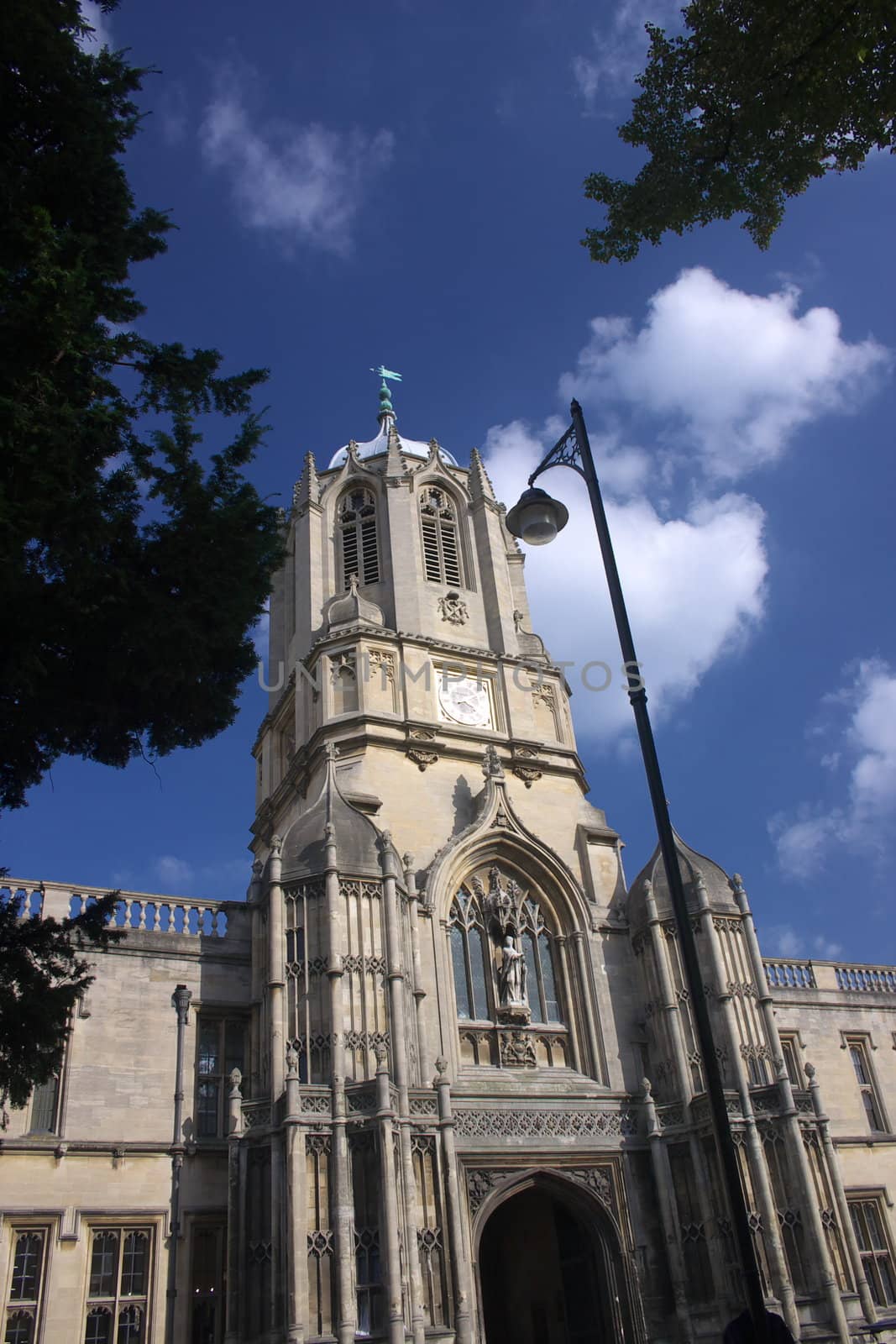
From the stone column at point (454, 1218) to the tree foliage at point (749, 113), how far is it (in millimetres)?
13640

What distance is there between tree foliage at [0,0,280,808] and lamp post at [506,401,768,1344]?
10.6ft

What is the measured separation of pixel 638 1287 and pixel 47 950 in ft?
43.9

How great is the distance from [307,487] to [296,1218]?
19.1 meters

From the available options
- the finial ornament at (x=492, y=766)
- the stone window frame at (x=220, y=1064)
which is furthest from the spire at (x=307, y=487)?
the stone window frame at (x=220, y=1064)

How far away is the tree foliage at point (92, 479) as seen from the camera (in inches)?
416

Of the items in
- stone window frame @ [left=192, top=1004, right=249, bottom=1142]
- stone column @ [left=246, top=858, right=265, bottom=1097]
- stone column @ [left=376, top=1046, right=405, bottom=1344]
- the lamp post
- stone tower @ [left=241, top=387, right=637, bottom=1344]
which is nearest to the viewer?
the lamp post

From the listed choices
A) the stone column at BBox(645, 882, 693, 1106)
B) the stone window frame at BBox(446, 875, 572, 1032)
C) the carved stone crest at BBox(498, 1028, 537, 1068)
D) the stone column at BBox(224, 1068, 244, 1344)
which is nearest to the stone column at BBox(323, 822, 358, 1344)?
the stone column at BBox(224, 1068, 244, 1344)

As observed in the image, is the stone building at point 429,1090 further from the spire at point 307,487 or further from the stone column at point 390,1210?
the spire at point 307,487

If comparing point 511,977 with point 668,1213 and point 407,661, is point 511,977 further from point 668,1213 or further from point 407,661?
point 407,661

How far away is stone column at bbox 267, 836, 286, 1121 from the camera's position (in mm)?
18703

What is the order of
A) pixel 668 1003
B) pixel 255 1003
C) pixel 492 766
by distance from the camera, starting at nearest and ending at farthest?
pixel 255 1003 < pixel 668 1003 < pixel 492 766

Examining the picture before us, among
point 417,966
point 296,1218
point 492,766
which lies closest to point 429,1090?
point 417,966

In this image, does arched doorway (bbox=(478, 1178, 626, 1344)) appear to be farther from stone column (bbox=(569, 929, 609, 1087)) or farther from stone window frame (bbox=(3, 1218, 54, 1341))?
stone window frame (bbox=(3, 1218, 54, 1341))

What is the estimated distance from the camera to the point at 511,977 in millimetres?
22141
